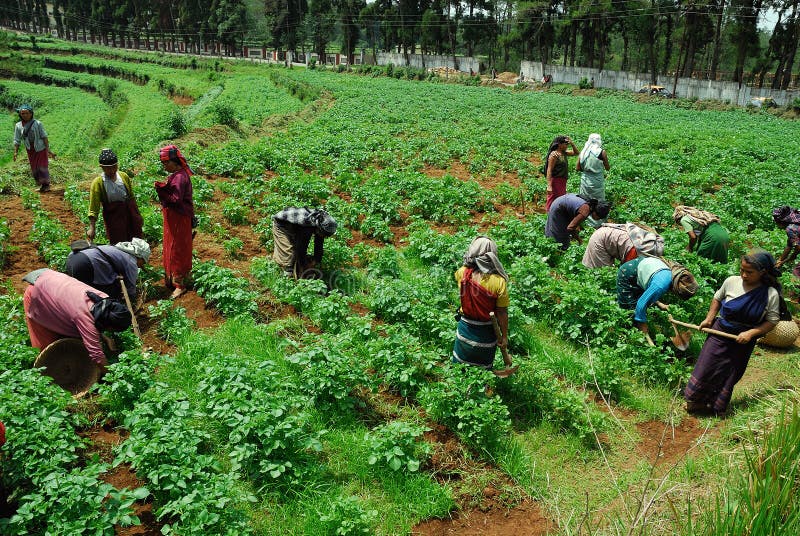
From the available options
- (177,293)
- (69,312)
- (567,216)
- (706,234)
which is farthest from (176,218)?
(706,234)

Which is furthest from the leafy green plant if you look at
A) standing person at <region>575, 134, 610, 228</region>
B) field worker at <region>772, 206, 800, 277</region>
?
field worker at <region>772, 206, 800, 277</region>

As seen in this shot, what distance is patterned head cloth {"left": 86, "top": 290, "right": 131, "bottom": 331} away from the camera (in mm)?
4859

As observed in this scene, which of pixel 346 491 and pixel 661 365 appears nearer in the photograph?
pixel 346 491

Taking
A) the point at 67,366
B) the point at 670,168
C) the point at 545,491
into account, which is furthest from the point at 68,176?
the point at 670,168

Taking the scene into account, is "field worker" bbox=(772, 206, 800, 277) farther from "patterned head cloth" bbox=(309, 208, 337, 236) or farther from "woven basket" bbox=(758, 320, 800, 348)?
"patterned head cloth" bbox=(309, 208, 337, 236)

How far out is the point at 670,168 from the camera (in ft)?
50.4

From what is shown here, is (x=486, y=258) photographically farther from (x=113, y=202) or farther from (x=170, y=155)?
(x=113, y=202)

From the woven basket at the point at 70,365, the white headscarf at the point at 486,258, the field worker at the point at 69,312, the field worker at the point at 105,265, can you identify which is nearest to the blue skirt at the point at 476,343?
the white headscarf at the point at 486,258

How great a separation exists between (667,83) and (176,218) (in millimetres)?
56480

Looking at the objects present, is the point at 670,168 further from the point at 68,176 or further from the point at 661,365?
the point at 68,176

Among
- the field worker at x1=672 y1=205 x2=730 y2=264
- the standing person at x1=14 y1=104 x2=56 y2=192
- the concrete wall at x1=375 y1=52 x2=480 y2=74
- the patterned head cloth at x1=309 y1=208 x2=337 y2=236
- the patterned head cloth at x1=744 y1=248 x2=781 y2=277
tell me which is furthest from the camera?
the concrete wall at x1=375 y1=52 x2=480 y2=74

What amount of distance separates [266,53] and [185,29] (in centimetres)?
1605

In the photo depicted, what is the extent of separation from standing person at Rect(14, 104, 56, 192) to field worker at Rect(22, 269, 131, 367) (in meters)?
7.58

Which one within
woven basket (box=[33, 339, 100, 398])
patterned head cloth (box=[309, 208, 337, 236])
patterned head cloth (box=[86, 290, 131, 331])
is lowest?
woven basket (box=[33, 339, 100, 398])
